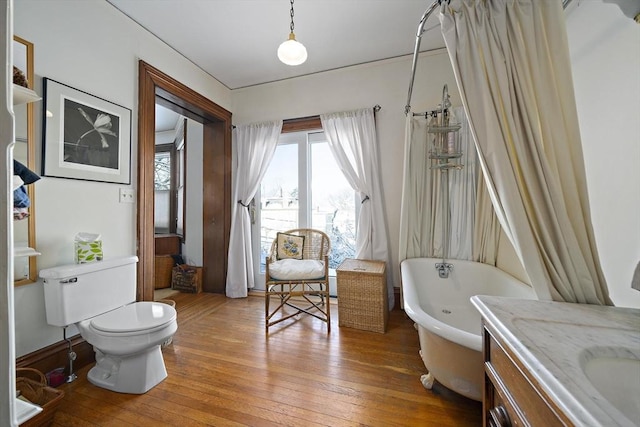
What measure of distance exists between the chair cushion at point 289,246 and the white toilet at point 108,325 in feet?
4.02

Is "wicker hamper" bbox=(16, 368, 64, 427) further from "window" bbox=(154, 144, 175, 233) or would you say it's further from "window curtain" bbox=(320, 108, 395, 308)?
"window" bbox=(154, 144, 175, 233)

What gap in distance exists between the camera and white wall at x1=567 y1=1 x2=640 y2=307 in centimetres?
97

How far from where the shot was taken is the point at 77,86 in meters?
1.77

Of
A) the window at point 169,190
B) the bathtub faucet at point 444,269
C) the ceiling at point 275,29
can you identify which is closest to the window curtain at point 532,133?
the ceiling at point 275,29

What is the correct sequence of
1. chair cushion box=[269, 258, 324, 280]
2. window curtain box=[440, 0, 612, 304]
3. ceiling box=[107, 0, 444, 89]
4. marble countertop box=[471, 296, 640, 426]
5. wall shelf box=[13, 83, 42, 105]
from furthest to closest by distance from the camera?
chair cushion box=[269, 258, 324, 280] < ceiling box=[107, 0, 444, 89] < wall shelf box=[13, 83, 42, 105] < window curtain box=[440, 0, 612, 304] < marble countertop box=[471, 296, 640, 426]

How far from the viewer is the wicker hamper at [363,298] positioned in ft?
7.19

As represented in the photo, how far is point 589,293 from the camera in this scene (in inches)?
34.4

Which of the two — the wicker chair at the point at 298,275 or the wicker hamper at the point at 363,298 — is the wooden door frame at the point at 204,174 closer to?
the wicker chair at the point at 298,275

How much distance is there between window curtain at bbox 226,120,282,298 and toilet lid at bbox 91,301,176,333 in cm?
136

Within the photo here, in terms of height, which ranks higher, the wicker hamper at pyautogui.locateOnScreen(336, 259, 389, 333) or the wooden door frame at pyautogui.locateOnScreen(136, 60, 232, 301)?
the wooden door frame at pyautogui.locateOnScreen(136, 60, 232, 301)

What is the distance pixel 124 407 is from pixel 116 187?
152 centimetres

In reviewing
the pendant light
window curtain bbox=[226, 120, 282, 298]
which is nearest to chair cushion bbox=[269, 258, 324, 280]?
window curtain bbox=[226, 120, 282, 298]

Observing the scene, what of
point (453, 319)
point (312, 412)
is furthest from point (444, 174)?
point (312, 412)

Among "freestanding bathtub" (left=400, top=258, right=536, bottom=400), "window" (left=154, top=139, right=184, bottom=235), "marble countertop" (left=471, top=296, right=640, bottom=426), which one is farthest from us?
"window" (left=154, top=139, right=184, bottom=235)
